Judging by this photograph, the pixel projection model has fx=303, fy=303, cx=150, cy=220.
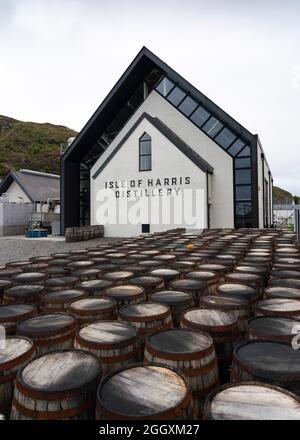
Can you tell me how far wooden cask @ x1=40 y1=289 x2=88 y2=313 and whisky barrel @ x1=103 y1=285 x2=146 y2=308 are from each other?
1.19 ft

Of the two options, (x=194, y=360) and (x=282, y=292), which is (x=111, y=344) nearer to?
(x=194, y=360)

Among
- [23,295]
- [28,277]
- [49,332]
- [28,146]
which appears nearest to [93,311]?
[49,332]

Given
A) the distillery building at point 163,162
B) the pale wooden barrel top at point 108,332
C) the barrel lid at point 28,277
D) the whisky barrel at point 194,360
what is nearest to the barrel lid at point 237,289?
the whisky barrel at point 194,360

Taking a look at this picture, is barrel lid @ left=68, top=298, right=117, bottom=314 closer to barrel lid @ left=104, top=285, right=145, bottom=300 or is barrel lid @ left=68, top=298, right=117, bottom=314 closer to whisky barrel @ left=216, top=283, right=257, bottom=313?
barrel lid @ left=104, top=285, right=145, bottom=300

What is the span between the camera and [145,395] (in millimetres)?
1965

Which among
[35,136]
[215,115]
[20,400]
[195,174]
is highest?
[35,136]

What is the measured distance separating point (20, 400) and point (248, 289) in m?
3.07

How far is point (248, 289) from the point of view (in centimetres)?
414

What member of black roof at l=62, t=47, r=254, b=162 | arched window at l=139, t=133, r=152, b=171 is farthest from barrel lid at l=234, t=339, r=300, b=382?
arched window at l=139, t=133, r=152, b=171

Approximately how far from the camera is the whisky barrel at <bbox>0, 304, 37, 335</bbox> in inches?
129

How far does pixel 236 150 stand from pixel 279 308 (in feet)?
62.5

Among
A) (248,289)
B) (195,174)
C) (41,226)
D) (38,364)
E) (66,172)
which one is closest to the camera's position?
(38,364)
